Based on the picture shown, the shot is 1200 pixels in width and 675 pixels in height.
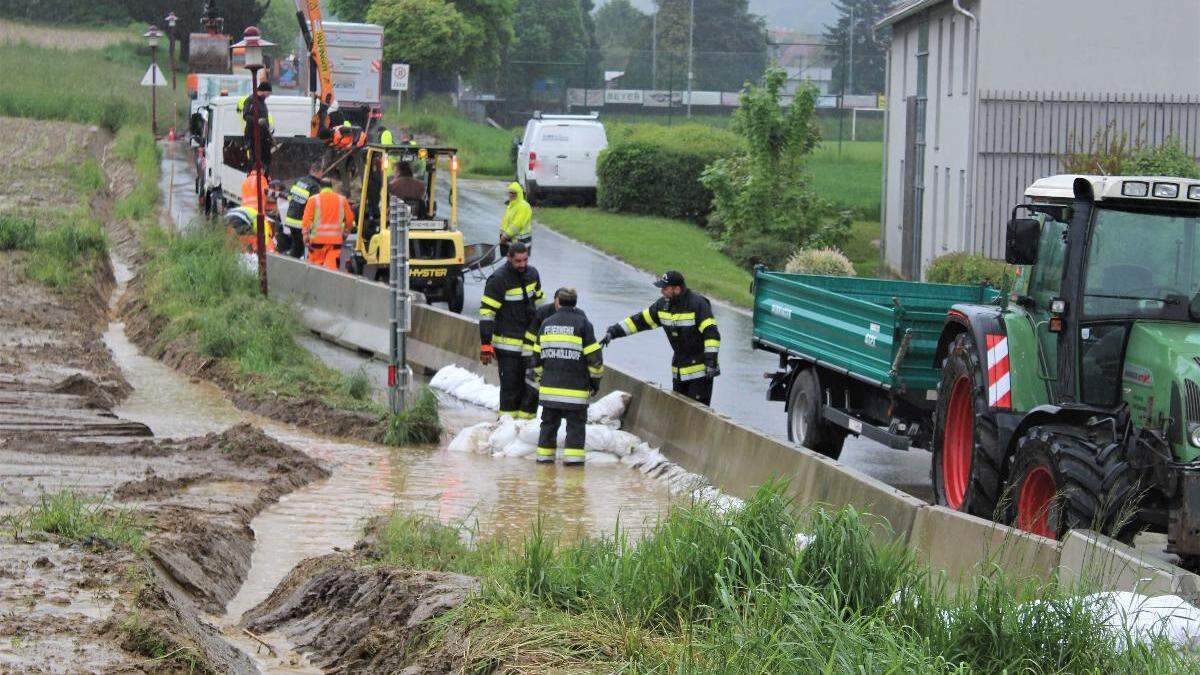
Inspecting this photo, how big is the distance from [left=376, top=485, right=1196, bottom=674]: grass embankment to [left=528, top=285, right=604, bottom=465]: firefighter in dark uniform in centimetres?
615

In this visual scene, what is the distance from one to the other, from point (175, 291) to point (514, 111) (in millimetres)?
55443

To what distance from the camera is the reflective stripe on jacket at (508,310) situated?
15883mm

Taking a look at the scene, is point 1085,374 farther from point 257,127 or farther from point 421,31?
point 421,31

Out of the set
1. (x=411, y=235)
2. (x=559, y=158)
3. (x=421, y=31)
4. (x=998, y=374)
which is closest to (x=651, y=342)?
(x=411, y=235)

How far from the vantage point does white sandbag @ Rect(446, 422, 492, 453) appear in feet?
50.7

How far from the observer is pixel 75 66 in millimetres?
72625

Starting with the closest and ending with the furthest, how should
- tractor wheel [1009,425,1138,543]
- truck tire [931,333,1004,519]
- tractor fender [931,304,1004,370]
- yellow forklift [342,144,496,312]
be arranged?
tractor wheel [1009,425,1138,543] → truck tire [931,333,1004,519] → tractor fender [931,304,1004,370] → yellow forklift [342,144,496,312]

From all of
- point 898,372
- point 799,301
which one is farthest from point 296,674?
point 799,301

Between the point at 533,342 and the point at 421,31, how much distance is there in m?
57.3

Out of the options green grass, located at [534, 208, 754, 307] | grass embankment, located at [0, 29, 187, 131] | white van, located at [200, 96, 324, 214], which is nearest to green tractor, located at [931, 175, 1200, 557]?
green grass, located at [534, 208, 754, 307]

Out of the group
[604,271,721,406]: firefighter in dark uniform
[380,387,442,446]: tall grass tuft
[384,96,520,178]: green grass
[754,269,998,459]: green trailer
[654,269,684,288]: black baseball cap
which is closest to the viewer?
[754,269,998,459]: green trailer

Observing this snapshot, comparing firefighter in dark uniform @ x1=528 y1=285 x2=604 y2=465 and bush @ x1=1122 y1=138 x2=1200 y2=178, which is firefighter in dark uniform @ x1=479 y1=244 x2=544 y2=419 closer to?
firefighter in dark uniform @ x1=528 y1=285 x2=604 y2=465

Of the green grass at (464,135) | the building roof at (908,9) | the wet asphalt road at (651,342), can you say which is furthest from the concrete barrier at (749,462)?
the green grass at (464,135)

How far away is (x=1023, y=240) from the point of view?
10.0 metres
